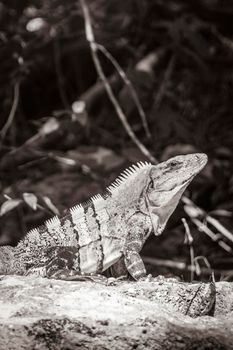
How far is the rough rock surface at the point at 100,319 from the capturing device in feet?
9.45

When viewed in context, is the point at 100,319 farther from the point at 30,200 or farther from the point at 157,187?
the point at 30,200

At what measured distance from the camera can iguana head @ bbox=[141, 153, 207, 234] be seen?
13.8 ft

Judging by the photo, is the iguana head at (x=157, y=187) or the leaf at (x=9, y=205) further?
the leaf at (x=9, y=205)

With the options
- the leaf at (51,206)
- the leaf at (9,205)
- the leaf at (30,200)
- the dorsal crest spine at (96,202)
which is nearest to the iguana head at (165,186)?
the dorsal crest spine at (96,202)

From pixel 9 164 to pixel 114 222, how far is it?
10.3 ft

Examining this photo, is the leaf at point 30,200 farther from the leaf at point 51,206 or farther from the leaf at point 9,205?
the leaf at point 51,206

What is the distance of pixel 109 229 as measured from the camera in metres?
4.06

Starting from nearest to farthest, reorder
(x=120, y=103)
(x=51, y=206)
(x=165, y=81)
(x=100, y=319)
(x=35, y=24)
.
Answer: (x=100, y=319) < (x=51, y=206) < (x=35, y=24) < (x=120, y=103) < (x=165, y=81)

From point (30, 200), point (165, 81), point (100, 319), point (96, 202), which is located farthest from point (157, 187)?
point (165, 81)

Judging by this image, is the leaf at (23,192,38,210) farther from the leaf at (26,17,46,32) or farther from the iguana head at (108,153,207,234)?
the leaf at (26,17,46,32)

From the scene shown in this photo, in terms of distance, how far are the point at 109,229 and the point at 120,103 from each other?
333 centimetres

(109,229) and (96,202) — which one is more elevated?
(96,202)

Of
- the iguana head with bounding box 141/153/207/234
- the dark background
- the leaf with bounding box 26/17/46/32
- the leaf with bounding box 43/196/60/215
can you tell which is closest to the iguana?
the iguana head with bounding box 141/153/207/234

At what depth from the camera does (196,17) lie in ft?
28.7
